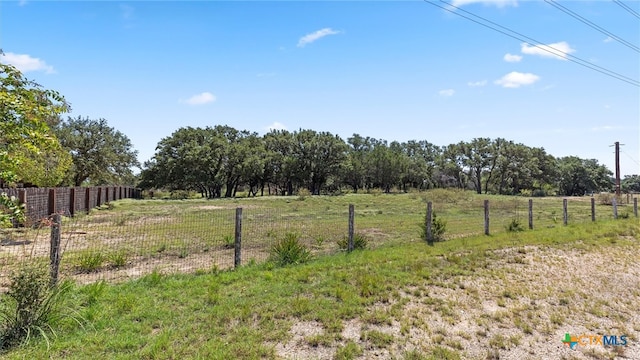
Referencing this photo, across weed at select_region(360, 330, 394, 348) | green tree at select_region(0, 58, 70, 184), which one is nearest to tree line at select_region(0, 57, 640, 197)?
green tree at select_region(0, 58, 70, 184)

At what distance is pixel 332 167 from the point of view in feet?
205

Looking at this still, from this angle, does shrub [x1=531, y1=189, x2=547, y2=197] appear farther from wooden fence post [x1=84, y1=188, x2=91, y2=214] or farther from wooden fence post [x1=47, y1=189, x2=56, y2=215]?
wooden fence post [x1=47, y1=189, x2=56, y2=215]

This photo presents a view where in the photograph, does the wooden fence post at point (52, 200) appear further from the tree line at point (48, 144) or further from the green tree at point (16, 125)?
the green tree at point (16, 125)

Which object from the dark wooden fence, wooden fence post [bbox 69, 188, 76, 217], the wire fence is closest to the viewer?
the wire fence

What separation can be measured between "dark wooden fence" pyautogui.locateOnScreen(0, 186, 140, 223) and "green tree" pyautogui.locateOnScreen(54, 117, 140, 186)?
42.6 ft

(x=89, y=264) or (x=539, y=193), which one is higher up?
(x=539, y=193)

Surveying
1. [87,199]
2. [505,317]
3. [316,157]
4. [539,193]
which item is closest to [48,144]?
[505,317]

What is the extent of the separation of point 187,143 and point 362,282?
49.7 m

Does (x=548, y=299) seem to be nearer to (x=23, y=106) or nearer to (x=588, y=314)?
(x=588, y=314)

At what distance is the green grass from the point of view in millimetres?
3797

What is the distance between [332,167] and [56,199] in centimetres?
4874

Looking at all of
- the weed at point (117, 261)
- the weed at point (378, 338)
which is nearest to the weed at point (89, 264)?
the weed at point (117, 261)

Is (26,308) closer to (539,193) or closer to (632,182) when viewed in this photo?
(539,193)

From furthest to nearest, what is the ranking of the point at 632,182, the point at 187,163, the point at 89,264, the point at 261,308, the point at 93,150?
the point at 632,182 < the point at 187,163 < the point at 93,150 < the point at 89,264 < the point at 261,308
